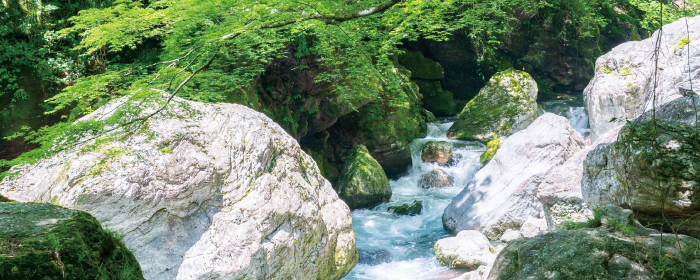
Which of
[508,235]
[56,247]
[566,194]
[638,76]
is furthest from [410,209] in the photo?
[56,247]

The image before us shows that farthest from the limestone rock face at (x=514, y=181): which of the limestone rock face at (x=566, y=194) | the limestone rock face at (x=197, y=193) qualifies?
the limestone rock face at (x=197, y=193)

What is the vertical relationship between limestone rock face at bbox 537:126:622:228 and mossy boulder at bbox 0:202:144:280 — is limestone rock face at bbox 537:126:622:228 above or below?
below

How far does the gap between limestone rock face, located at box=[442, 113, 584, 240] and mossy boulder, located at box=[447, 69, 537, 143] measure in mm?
5070

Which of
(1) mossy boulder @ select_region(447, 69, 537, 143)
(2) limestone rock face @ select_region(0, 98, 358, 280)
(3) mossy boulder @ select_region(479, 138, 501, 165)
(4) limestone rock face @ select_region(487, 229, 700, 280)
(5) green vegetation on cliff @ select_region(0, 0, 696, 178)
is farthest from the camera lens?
(1) mossy boulder @ select_region(447, 69, 537, 143)

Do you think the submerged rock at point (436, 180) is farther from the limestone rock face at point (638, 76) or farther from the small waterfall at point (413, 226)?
the limestone rock face at point (638, 76)

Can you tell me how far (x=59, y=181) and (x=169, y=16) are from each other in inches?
143

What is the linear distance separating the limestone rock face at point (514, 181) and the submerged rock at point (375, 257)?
192cm

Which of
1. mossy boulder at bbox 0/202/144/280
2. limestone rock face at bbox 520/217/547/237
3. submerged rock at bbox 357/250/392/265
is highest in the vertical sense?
mossy boulder at bbox 0/202/144/280

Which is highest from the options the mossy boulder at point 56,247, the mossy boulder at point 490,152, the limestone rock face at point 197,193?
the mossy boulder at point 56,247

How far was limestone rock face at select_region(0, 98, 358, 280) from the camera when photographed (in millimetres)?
4570

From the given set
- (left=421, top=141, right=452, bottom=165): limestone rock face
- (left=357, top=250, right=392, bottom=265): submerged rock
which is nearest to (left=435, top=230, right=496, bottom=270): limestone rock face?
(left=357, top=250, right=392, bottom=265): submerged rock

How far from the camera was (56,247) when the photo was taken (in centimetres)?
176

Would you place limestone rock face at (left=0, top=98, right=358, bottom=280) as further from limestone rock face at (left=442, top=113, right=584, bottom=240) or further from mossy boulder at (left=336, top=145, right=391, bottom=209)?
mossy boulder at (left=336, top=145, right=391, bottom=209)

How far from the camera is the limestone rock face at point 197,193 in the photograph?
15.0ft
